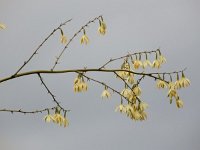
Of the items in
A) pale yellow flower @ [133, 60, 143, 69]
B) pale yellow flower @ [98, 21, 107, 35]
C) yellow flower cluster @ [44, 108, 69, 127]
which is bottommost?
yellow flower cluster @ [44, 108, 69, 127]

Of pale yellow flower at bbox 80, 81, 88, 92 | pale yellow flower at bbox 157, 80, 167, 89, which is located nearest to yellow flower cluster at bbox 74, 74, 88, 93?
pale yellow flower at bbox 80, 81, 88, 92

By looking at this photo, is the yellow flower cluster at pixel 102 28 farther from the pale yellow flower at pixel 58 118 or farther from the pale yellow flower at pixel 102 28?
the pale yellow flower at pixel 58 118

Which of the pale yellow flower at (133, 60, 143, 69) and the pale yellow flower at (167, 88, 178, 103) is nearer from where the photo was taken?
the pale yellow flower at (167, 88, 178, 103)

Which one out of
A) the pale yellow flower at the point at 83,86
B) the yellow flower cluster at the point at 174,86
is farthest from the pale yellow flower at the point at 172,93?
the pale yellow flower at the point at 83,86

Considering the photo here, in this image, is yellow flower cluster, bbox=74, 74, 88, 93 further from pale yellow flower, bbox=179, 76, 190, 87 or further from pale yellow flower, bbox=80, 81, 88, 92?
pale yellow flower, bbox=179, 76, 190, 87

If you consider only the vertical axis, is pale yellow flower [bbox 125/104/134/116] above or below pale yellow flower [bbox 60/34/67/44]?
below

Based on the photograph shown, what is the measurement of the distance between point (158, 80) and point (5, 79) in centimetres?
187

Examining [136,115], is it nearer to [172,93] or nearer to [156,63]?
[172,93]

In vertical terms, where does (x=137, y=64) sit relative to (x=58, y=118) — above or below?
above

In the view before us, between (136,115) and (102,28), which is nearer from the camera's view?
(136,115)

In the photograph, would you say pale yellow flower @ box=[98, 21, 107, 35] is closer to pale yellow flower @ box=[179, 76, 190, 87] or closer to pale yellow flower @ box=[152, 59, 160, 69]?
pale yellow flower @ box=[152, 59, 160, 69]

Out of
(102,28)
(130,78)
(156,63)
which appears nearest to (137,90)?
(130,78)

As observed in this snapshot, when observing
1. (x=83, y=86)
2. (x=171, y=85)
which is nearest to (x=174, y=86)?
(x=171, y=85)

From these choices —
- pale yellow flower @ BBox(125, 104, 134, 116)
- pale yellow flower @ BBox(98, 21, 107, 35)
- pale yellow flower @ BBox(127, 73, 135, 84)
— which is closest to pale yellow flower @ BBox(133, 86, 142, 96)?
pale yellow flower @ BBox(127, 73, 135, 84)
